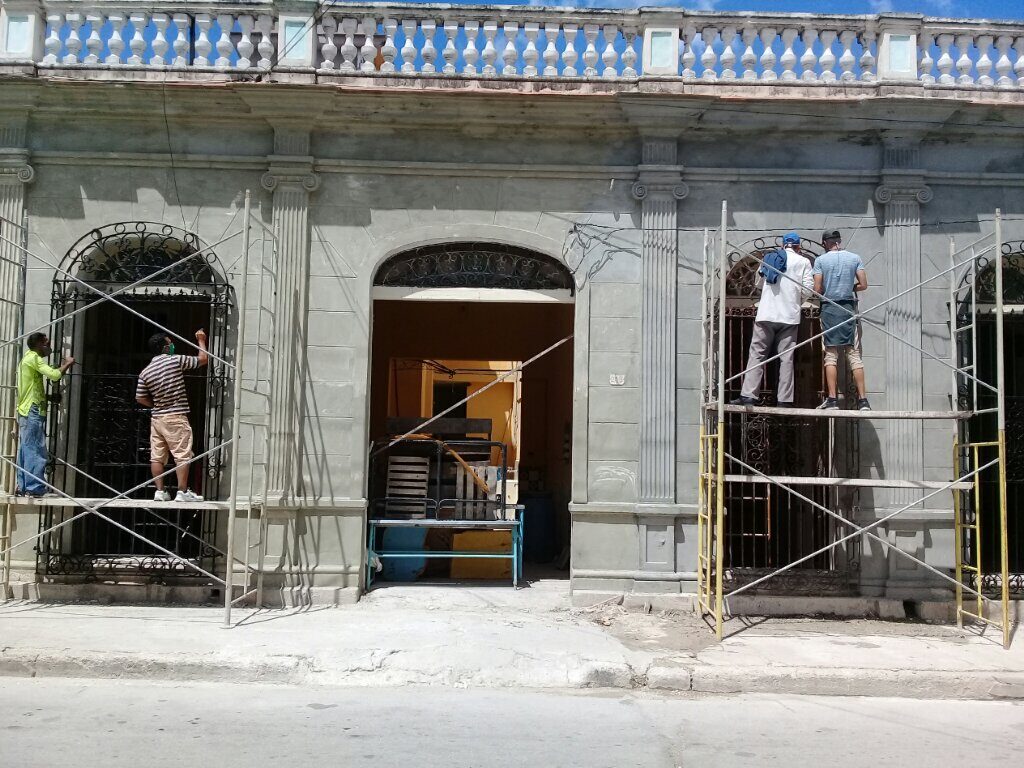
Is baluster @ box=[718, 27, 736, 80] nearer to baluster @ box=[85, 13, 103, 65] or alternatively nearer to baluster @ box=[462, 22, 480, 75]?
baluster @ box=[462, 22, 480, 75]

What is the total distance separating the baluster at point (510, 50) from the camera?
9.15m

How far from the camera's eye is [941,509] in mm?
8758

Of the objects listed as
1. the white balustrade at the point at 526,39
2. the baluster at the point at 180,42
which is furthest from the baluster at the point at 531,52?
the baluster at the point at 180,42

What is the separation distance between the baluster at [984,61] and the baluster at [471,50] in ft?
17.5

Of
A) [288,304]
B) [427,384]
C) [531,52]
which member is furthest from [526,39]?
[427,384]

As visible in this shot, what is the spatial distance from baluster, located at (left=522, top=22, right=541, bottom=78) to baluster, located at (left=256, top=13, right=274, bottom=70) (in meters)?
2.69

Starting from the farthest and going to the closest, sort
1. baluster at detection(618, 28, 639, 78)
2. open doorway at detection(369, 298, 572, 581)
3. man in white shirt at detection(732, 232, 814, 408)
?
open doorway at detection(369, 298, 572, 581) → baluster at detection(618, 28, 639, 78) → man in white shirt at detection(732, 232, 814, 408)

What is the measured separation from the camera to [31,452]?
27.8ft

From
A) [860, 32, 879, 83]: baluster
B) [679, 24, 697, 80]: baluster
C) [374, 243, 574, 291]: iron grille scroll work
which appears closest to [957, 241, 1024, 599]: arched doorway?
[860, 32, 879, 83]: baluster

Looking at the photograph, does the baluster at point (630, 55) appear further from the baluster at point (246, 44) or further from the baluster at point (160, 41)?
the baluster at point (160, 41)

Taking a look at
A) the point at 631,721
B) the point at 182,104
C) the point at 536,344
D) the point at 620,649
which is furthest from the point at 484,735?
the point at 536,344

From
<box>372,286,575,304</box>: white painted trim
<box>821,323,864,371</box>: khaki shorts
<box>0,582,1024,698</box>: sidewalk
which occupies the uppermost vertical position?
<box>372,286,575,304</box>: white painted trim

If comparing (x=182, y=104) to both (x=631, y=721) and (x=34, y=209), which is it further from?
(x=631, y=721)

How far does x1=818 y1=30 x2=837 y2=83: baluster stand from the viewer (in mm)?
9195
